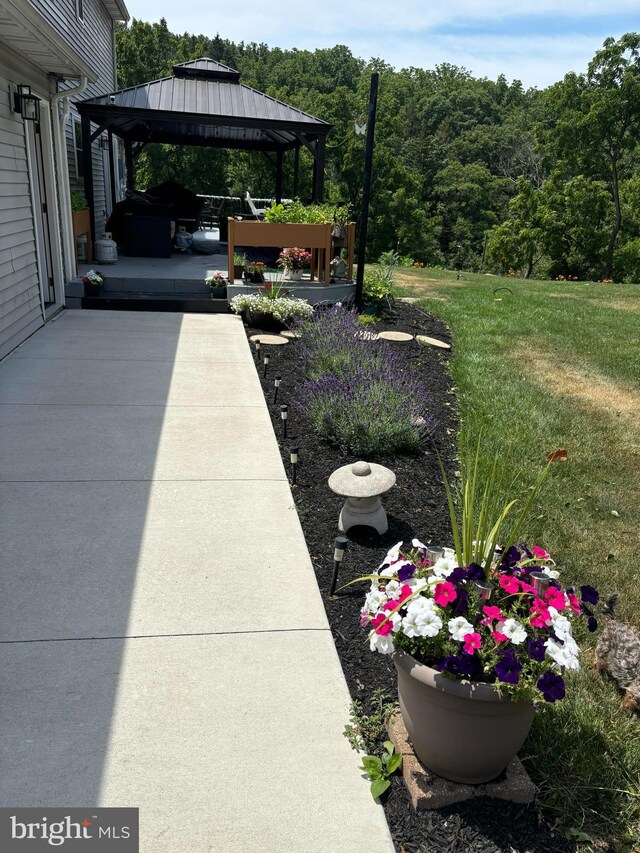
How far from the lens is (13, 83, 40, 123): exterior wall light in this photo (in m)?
7.21

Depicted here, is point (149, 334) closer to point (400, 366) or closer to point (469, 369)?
point (400, 366)

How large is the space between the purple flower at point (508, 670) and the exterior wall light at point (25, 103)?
7627mm

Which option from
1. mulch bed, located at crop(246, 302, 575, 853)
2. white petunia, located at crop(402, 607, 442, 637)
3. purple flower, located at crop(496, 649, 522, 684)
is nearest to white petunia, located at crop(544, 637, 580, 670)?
purple flower, located at crop(496, 649, 522, 684)

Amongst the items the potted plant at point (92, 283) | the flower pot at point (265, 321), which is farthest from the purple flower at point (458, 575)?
the potted plant at point (92, 283)

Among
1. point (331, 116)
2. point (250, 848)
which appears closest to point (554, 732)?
point (250, 848)

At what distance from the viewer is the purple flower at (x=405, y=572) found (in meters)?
2.21

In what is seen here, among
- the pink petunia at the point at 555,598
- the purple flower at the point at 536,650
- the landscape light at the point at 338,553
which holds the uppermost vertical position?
the pink petunia at the point at 555,598

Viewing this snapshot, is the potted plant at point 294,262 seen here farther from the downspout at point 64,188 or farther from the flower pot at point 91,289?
the downspout at point 64,188

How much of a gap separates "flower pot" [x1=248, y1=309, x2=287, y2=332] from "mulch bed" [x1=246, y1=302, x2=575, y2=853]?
4.86 feet

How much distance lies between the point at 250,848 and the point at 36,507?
2508 mm

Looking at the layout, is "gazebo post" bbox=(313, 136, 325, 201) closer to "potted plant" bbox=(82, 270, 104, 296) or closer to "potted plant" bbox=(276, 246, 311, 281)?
"potted plant" bbox=(276, 246, 311, 281)

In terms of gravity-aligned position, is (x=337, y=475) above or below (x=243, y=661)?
above

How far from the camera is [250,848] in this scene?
1965mm

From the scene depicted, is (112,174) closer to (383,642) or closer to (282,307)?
(282,307)
